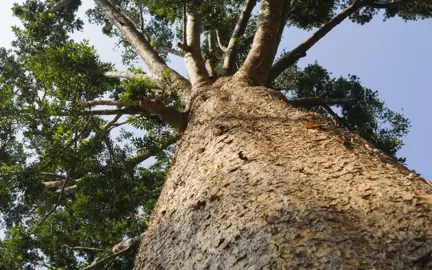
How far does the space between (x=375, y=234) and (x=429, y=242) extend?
0.20 m

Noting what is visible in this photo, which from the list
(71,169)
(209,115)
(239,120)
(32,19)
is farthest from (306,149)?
(32,19)

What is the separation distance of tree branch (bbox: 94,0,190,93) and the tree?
4 centimetres

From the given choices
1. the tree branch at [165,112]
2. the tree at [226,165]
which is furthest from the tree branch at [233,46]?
the tree branch at [165,112]

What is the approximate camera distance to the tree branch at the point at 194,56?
18.8 ft

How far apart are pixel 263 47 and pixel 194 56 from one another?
114cm

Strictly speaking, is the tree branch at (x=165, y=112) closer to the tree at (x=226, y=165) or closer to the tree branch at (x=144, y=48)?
the tree at (x=226, y=165)

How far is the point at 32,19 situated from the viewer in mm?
8359

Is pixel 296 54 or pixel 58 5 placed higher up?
pixel 58 5

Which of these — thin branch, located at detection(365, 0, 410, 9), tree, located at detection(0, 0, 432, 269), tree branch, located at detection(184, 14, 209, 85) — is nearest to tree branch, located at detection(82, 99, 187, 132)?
tree, located at detection(0, 0, 432, 269)

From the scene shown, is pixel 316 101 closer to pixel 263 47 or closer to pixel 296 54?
pixel 296 54

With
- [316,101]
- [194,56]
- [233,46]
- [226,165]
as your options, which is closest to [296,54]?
[233,46]

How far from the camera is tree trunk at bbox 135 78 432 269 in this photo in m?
1.64

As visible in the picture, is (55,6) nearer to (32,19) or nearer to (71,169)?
(32,19)

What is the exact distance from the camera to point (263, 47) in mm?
5516
